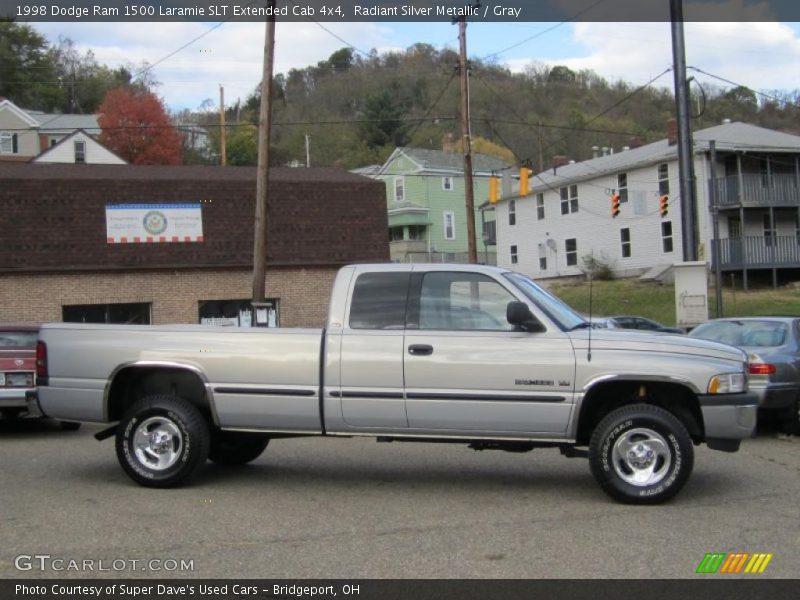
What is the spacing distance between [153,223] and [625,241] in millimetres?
27722

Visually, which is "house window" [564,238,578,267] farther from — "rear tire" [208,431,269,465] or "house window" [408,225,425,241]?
"rear tire" [208,431,269,465]

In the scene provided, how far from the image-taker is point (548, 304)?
25.5 feet

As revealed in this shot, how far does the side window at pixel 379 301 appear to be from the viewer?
768 centimetres

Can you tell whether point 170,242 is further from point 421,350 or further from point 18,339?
point 421,350

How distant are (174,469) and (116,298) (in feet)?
58.5

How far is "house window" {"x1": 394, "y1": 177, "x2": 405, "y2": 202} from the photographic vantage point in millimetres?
59188

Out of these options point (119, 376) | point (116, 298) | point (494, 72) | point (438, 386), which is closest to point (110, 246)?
point (116, 298)

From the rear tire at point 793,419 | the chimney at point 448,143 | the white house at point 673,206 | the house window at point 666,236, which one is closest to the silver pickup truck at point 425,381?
the rear tire at point 793,419

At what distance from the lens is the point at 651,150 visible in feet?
150

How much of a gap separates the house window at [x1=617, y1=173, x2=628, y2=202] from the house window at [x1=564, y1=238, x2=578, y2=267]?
4.10 meters

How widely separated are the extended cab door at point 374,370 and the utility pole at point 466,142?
18140mm

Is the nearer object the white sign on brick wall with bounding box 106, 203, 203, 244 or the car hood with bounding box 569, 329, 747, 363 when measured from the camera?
the car hood with bounding box 569, 329, 747, 363

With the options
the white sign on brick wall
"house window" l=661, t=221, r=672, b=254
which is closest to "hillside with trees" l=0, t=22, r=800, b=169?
"house window" l=661, t=221, r=672, b=254

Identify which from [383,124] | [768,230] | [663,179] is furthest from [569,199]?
[383,124]
